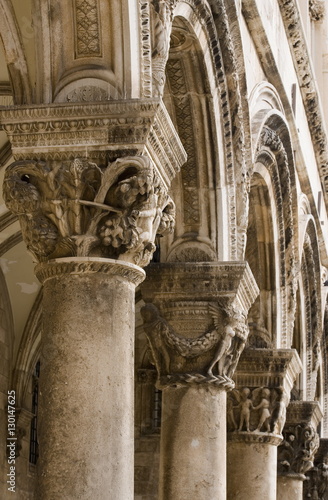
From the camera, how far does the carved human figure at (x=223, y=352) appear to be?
32.3 feet

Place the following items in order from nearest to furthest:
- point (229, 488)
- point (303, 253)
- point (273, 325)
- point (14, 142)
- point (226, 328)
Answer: point (14, 142) → point (226, 328) → point (229, 488) → point (273, 325) → point (303, 253)

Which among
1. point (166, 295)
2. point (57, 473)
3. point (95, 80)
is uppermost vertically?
point (95, 80)

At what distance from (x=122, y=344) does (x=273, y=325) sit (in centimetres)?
635

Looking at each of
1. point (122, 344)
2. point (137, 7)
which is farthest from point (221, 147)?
point (122, 344)

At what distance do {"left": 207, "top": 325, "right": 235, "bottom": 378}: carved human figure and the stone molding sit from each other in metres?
2.80

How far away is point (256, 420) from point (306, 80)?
4.79 m

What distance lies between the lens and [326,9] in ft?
68.1

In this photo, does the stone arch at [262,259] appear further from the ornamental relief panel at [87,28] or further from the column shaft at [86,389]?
the column shaft at [86,389]

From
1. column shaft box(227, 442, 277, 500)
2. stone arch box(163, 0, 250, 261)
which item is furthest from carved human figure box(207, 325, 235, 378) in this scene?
column shaft box(227, 442, 277, 500)

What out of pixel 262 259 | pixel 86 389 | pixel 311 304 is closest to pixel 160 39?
pixel 86 389

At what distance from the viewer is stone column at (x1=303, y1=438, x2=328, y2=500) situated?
18.3 m

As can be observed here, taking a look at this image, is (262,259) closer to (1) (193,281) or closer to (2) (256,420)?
(2) (256,420)

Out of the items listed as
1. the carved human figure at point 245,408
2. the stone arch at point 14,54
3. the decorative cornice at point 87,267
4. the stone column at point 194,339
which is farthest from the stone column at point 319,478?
the decorative cornice at point 87,267

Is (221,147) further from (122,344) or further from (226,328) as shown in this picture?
(122,344)
